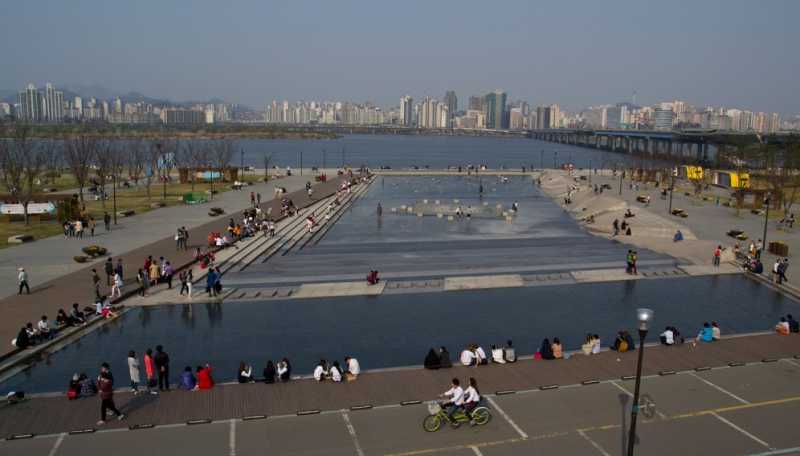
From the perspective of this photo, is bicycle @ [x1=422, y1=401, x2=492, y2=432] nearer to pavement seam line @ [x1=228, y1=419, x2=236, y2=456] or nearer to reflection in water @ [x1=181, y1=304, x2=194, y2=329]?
pavement seam line @ [x1=228, y1=419, x2=236, y2=456]

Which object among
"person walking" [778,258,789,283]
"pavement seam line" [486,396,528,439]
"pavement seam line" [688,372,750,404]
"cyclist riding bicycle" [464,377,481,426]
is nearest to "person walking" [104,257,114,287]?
"pavement seam line" [486,396,528,439]

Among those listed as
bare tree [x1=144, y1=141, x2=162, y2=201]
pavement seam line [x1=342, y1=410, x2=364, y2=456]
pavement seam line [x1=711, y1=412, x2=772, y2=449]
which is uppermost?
bare tree [x1=144, y1=141, x2=162, y2=201]

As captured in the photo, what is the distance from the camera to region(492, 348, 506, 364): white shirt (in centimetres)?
1570

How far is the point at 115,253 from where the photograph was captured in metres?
27.8

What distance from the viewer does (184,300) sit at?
21.7m

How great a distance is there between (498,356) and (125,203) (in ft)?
121

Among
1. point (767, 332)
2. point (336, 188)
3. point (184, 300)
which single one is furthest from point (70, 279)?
point (336, 188)

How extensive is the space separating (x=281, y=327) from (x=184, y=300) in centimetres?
445

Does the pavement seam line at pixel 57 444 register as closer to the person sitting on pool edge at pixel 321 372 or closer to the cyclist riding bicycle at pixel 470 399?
the person sitting on pool edge at pixel 321 372

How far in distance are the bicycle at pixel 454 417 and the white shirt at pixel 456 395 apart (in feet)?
0.51

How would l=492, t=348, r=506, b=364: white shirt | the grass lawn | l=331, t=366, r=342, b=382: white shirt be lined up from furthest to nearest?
the grass lawn, l=492, t=348, r=506, b=364: white shirt, l=331, t=366, r=342, b=382: white shirt

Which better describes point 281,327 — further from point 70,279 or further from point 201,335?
point 70,279

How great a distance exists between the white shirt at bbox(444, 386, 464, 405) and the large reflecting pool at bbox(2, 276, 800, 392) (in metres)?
3.86

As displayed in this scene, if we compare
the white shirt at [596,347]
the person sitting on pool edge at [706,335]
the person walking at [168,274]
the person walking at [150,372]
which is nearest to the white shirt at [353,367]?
the person walking at [150,372]
